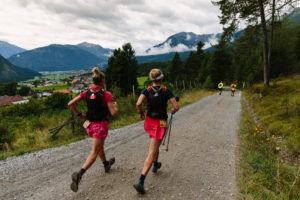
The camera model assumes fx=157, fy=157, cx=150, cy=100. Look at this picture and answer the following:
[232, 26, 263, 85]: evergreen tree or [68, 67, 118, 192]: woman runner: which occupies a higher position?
[232, 26, 263, 85]: evergreen tree

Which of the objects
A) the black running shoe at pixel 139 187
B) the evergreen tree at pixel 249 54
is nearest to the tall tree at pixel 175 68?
the evergreen tree at pixel 249 54

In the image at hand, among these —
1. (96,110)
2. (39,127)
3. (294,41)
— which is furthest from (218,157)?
(294,41)

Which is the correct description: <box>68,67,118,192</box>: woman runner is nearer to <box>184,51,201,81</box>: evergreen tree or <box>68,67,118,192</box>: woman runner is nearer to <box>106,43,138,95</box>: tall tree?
<box>106,43,138,95</box>: tall tree

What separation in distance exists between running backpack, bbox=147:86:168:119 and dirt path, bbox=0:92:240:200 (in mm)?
1605

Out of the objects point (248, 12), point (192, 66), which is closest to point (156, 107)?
point (248, 12)

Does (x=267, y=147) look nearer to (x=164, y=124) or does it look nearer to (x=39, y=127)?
(x=164, y=124)

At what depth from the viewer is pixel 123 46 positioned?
150 ft

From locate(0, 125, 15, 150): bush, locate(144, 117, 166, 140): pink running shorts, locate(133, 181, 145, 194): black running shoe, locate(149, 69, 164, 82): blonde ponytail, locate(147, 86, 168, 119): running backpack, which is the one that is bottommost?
locate(133, 181, 145, 194): black running shoe

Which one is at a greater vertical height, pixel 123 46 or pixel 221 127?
pixel 123 46

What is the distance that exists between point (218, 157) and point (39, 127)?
30.7 ft

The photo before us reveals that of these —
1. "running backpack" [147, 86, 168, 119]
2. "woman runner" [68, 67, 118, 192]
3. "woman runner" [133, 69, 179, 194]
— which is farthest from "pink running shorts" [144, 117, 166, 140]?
"woman runner" [68, 67, 118, 192]

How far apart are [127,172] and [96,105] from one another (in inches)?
77.2

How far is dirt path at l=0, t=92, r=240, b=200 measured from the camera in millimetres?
3221

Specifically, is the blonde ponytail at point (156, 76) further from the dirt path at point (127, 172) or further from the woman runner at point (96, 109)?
the dirt path at point (127, 172)
